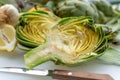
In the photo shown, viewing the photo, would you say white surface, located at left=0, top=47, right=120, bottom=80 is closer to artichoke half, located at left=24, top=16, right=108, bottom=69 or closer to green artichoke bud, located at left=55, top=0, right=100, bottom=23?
artichoke half, located at left=24, top=16, right=108, bottom=69

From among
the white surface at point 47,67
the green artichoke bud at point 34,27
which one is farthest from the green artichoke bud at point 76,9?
the white surface at point 47,67

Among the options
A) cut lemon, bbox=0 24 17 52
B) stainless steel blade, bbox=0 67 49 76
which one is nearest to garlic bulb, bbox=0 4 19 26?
cut lemon, bbox=0 24 17 52

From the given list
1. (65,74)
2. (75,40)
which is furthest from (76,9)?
(65,74)

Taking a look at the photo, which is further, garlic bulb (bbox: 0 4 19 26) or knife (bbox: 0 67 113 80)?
garlic bulb (bbox: 0 4 19 26)

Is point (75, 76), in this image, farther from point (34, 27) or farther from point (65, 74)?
point (34, 27)

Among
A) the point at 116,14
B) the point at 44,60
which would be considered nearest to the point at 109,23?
the point at 116,14

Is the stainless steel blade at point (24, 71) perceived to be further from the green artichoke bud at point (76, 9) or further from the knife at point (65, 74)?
the green artichoke bud at point (76, 9)
